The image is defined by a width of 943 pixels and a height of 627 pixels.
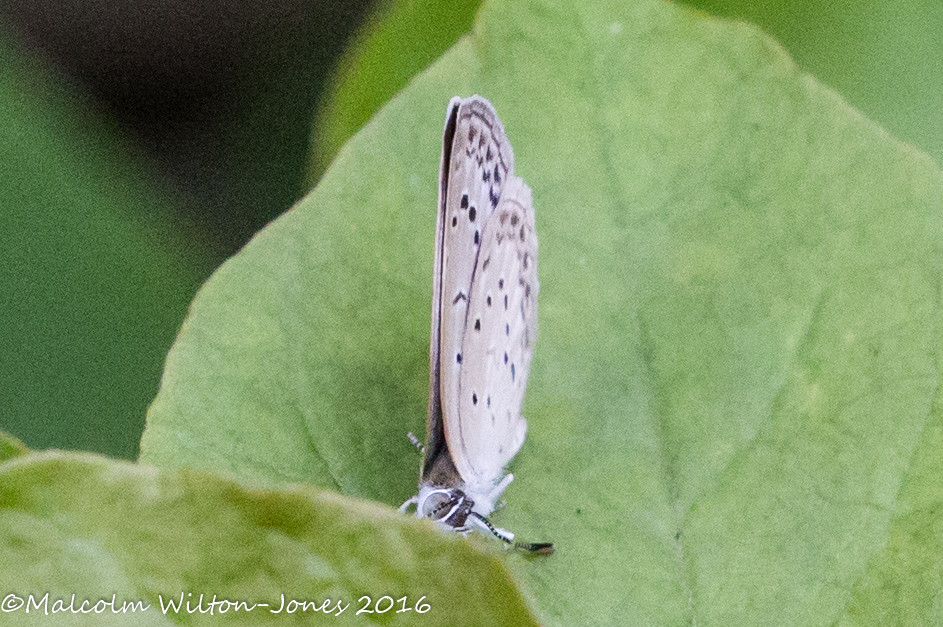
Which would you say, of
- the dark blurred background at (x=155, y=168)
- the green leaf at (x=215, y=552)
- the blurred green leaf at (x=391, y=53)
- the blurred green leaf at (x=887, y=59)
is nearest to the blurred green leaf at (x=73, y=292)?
the dark blurred background at (x=155, y=168)

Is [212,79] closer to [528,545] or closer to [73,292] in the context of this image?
[73,292]

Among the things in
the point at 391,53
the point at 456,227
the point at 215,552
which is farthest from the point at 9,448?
the point at 391,53

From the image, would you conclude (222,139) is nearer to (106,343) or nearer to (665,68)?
(106,343)

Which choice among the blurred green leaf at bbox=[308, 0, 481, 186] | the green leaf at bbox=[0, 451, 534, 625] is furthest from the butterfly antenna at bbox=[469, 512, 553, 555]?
the blurred green leaf at bbox=[308, 0, 481, 186]

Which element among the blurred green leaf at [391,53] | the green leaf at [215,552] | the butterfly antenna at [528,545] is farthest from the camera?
the blurred green leaf at [391,53]

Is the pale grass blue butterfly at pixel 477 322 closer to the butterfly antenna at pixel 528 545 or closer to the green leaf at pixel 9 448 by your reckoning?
the butterfly antenna at pixel 528 545

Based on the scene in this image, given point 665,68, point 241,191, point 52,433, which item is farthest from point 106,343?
point 665,68
